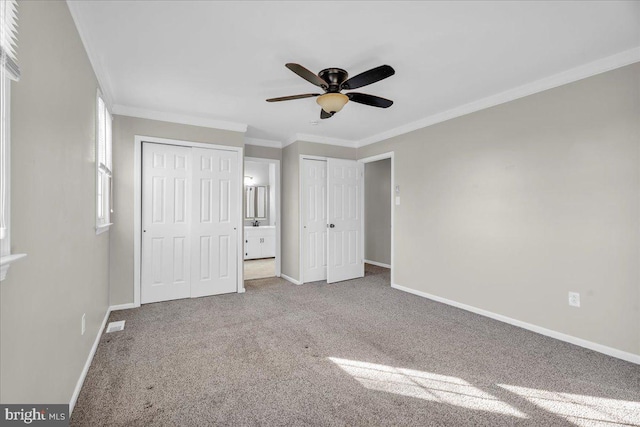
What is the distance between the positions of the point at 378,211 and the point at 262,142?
2.92 meters

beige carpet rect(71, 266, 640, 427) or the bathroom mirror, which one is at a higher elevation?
the bathroom mirror

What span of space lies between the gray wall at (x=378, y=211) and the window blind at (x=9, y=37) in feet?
19.4

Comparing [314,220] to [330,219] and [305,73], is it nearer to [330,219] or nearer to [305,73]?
[330,219]

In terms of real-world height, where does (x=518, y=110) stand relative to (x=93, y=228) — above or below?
above

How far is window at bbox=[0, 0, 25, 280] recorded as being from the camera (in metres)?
0.96

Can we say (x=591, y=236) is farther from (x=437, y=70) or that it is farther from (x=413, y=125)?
(x=413, y=125)

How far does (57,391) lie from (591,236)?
392 cm

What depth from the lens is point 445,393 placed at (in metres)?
1.97

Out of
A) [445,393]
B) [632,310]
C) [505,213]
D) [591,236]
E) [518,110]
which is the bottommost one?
[445,393]

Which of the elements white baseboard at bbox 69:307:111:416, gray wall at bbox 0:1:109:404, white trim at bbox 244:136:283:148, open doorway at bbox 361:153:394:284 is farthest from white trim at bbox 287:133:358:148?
white baseboard at bbox 69:307:111:416

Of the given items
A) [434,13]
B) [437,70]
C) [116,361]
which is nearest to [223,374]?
[116,361]

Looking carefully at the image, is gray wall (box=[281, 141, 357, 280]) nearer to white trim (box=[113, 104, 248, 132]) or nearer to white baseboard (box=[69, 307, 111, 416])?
white trim (box=[113, 104, 248, 132])

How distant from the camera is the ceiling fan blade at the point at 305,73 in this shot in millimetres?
2115

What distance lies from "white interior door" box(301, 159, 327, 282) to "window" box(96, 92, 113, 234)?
2569 millimetres
